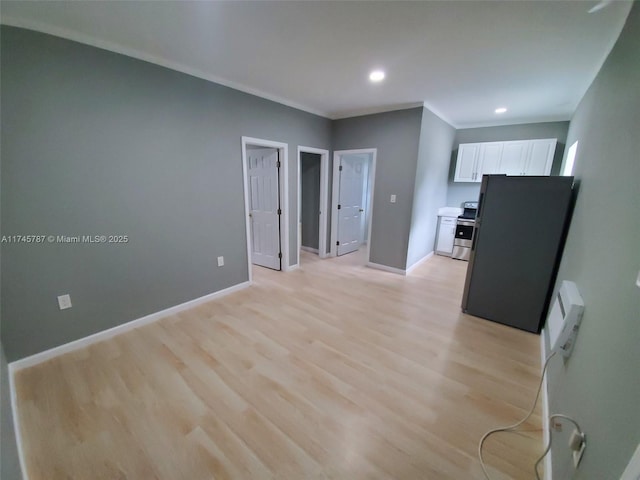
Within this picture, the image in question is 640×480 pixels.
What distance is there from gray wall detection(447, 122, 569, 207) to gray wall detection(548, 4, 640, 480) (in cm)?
287

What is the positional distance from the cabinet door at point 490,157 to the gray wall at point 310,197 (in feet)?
10.1

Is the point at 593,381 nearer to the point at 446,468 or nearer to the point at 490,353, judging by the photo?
the point at 446,468

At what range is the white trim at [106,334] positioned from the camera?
1.96 meters

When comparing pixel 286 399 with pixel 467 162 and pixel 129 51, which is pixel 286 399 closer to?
pixel 129 51

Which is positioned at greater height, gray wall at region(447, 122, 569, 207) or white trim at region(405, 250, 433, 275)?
gray wall at region(447, 122, 569, 207)

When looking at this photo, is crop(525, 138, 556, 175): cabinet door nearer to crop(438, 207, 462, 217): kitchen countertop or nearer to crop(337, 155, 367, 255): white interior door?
crop(438, 207, 462, 217): kitchen countertop

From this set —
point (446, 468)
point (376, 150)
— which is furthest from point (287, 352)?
point (376, 150)

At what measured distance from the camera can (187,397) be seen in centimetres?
173

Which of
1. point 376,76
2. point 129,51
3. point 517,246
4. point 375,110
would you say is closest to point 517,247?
point 517,246

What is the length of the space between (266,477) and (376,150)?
3.98 m

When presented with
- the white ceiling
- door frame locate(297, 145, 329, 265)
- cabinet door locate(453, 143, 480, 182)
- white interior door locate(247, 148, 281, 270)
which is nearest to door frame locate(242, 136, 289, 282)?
white interior door locate(247, 148, 281, 270)

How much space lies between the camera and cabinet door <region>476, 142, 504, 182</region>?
4488 mm

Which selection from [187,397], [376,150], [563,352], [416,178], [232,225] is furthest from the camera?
[376,150]

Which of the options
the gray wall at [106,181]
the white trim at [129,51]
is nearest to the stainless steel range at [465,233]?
the white trim at [129,51]
